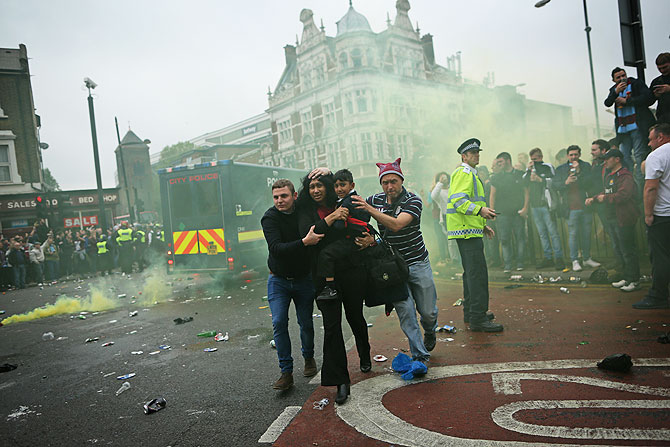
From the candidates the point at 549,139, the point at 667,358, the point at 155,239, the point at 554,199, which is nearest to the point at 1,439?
the point at 667,358

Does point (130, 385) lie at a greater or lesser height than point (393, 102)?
lesser

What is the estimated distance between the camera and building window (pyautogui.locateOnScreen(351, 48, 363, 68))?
103 ft

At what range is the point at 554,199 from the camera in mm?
8320

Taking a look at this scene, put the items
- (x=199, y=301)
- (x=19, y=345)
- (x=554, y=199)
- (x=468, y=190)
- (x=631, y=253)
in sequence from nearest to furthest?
(x=468, y=190) < (x=631, y=253) < (x=19, y=345) < (x=554, y=199) < (x=199, y=301)

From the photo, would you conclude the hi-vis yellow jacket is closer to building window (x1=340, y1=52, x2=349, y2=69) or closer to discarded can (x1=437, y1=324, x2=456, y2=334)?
discarded can (x1=437, y1=324, x2=456, y2=334)

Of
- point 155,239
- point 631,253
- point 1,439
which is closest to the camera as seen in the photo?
point 1,439

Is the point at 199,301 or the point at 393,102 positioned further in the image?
the point at 393,102

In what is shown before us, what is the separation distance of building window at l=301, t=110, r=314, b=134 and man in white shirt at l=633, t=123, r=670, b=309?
111ft

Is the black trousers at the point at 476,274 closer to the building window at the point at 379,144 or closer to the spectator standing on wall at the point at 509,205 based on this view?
the spectator standing on wall at the point at 509,205

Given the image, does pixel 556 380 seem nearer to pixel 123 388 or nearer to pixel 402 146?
pixel 123 388

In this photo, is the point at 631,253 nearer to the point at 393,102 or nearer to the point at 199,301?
the point at 199,301

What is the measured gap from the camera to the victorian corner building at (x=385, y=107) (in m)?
22.4

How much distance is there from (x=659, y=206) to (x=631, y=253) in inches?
57.2

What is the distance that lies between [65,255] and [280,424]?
16985 mm
